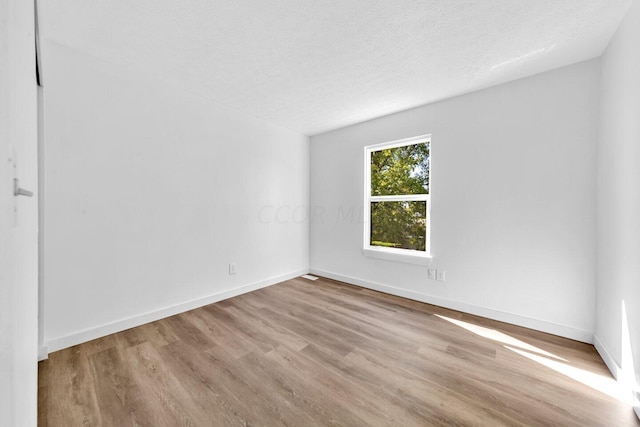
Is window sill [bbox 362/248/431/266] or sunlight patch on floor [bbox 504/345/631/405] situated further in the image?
window sill [bbox 362/248/431/266]

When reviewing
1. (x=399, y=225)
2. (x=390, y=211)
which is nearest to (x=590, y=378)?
(x=399, y=225)

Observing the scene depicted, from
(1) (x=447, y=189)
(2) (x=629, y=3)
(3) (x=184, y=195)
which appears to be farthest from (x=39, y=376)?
(2) (x=629, y=3)

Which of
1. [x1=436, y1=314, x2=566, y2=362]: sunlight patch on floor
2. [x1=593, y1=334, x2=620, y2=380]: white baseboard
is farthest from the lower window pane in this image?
[x1=593, y1=334, x2=620, y2=380]: white baseboard

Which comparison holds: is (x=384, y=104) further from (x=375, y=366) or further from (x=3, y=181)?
(x=3, y=181)

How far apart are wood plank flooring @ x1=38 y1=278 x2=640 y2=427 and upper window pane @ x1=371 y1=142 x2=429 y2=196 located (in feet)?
5.16

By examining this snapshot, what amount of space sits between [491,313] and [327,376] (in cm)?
187

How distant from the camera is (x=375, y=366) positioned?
69.7 inches

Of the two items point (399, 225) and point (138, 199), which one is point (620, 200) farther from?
point (138, 199)

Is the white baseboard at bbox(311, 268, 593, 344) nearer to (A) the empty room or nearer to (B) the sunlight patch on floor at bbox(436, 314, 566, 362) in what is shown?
(A) the empty room

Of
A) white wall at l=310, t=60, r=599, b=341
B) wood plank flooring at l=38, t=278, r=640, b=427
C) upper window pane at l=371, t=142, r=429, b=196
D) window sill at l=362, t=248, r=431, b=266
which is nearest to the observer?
wood plank flooring at l=38, t=278, r=640, b=427

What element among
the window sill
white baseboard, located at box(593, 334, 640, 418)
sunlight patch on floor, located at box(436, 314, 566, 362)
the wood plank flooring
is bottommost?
the wood plank flooring

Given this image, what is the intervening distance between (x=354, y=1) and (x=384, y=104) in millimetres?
1515

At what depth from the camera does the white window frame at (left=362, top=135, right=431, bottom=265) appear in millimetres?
2955

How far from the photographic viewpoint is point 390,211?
337cm
